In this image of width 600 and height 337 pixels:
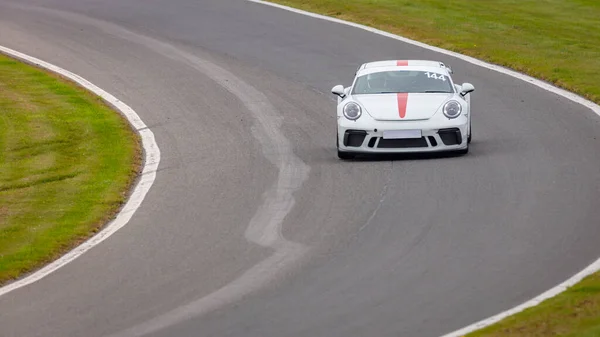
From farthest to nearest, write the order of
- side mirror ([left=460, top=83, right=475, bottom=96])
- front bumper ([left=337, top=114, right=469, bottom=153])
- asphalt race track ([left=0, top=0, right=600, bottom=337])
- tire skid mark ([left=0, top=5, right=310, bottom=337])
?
side mirror ([left=460, top=83, right=475, bottom=96]) → front bumper ([left=337, top=114, right=469, bottom=153]) → tire skid mark ([left=0, top=5, right=310, bottom=337]) → asphalt race track ([left=0, top=0, right=600, bottom=337])

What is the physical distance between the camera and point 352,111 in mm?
17750

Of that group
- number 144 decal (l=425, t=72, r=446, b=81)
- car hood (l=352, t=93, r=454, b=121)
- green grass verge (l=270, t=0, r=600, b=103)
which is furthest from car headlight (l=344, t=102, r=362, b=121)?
green grass verge (l=270, t=0, r=600, b=103)

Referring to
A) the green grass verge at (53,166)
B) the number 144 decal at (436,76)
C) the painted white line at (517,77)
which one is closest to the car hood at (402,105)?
the number 144 decal at (436,76)

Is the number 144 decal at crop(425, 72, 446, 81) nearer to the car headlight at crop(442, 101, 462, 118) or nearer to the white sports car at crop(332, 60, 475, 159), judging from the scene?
the white sports car at crop(332, 60, 475, 159)

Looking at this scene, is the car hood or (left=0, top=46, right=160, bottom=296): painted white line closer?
(left=0, top=46, right=160, bottom=296): painted white line

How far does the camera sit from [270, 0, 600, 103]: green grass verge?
23.7m

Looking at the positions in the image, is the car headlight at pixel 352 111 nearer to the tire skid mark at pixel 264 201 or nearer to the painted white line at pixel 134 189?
the tire skid mark at pixel 264 201

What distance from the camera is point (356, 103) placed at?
1788 cm

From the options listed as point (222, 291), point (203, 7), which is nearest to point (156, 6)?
point (203, 7)

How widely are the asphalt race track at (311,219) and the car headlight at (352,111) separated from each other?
0.68 m

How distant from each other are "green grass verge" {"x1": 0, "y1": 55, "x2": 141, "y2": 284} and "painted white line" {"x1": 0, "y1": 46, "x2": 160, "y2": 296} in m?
0.15

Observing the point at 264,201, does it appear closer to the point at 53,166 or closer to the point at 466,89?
the point at 466,89

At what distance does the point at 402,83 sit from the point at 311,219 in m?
4.66

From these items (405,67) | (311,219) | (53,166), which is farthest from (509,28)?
(311,219)
